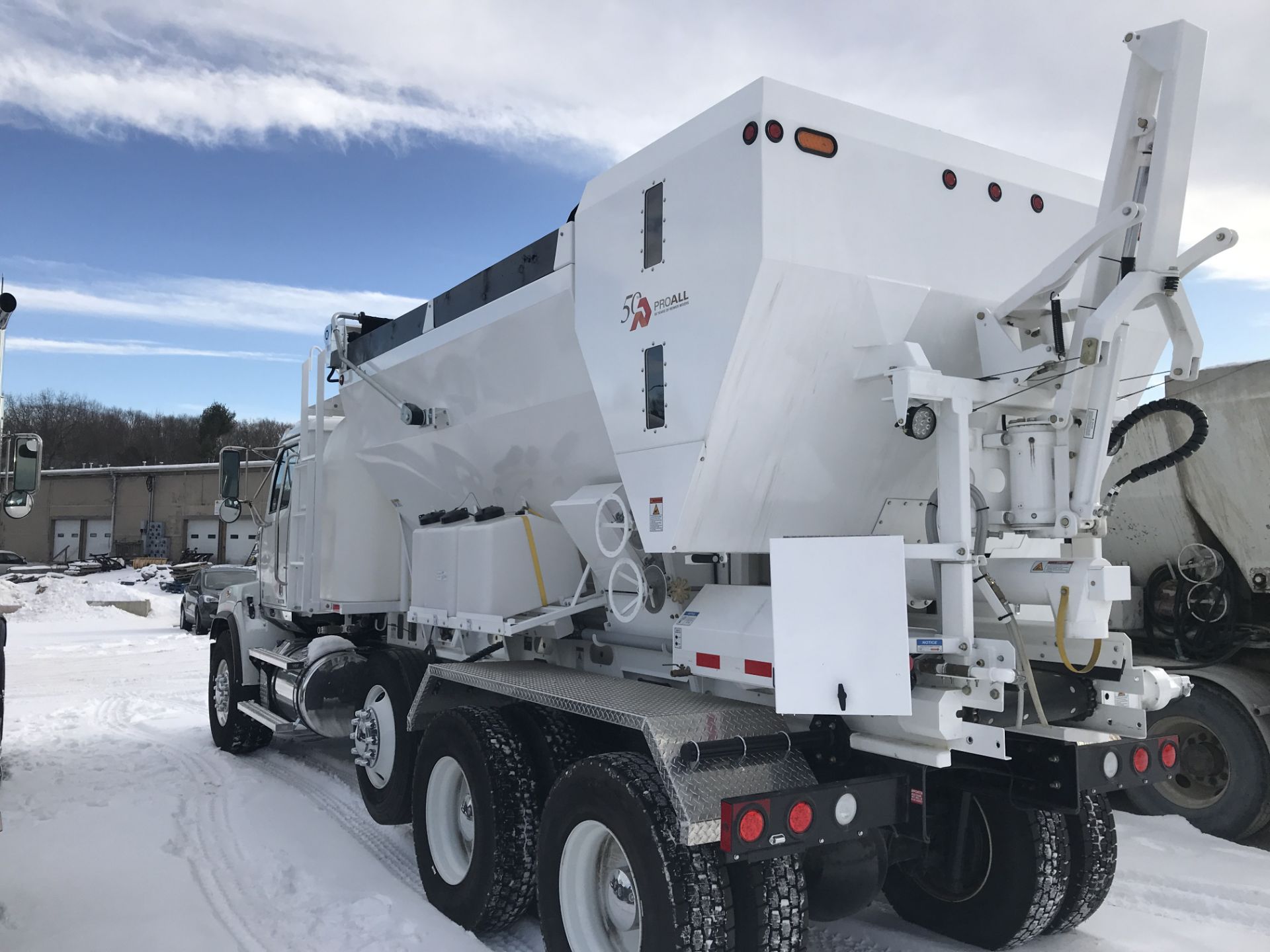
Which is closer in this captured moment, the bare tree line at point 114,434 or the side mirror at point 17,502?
the side mirror at point 17,502

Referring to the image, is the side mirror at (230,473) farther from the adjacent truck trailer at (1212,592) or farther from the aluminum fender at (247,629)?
the adjacent truck trailer at (1212,592)

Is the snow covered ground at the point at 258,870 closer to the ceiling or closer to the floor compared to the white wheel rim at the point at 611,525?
closer to the floor

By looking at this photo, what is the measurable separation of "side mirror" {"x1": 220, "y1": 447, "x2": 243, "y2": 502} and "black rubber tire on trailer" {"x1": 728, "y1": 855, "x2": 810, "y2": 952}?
6.31 m

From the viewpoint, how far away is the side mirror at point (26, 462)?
539cm

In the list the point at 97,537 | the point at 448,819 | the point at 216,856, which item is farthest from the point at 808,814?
the point at 97,537

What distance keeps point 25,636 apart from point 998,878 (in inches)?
761

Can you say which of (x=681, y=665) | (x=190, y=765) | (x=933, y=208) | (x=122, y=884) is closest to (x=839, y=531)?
(x=681, y=665)

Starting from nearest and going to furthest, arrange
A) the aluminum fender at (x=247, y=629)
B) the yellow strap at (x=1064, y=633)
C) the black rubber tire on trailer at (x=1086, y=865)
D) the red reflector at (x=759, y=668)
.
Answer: the yellow strap at (x=1064, y=633) → the red reflector at (x=759, y=668) → the black rubber tire on trailer at (x=1086, y=865) → the aluminum fender at (x=247, y=629)

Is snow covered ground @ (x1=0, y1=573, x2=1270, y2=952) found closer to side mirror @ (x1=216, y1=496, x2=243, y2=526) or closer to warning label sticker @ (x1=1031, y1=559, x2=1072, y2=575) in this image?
warning label sticker @ (x1=1031, y1=559, x2=1072, y2=575)

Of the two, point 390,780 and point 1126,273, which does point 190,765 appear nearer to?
point 390,780

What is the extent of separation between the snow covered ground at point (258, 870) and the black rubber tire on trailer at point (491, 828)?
0.13 m

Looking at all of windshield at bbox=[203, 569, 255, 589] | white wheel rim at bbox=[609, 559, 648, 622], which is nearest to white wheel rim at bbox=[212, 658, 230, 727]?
white wheel rim at bbox=[609, 559, 648, 622]

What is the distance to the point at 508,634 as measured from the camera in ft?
16.2

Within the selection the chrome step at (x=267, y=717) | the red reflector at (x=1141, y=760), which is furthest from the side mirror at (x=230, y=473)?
the red reflector at (x=1141, y=760)
